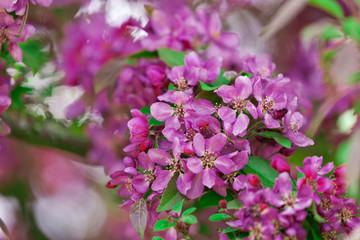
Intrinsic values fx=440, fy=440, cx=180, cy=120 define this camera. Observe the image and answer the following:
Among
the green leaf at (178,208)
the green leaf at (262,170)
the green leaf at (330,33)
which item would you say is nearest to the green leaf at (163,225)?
the green leaf at (178,208)

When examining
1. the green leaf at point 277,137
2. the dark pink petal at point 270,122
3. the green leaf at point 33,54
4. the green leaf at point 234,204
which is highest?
the dark pink petal at point 270,122

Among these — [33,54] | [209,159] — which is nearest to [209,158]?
[209,159]

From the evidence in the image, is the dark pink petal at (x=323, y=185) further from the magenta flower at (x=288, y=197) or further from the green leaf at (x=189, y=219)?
the green leaf at (x=189, y=219)

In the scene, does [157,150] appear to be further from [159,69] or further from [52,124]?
[52,124]

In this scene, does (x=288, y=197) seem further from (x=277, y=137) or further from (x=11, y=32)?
(x=11, y=32)

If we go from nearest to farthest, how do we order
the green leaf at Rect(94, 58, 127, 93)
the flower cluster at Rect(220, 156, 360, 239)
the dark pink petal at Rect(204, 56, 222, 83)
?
1. the flower cluster at Rect(220, 156, 360, 239)
2. the dark pink petal at Rect(204, 56, 222, 83)
3. the green leaf at Rect(94, 58, 127, 93)

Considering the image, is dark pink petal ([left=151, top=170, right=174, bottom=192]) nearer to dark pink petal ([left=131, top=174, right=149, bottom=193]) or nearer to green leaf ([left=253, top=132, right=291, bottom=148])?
dark pink petal ([left=131, top=174, right=149, bottom=193])

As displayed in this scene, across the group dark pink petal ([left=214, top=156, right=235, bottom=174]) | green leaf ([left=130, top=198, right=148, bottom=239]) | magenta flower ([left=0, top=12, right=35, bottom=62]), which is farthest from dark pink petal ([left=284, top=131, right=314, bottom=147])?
magenta flower ([left=0, top=12, right=35, bottom=62])
